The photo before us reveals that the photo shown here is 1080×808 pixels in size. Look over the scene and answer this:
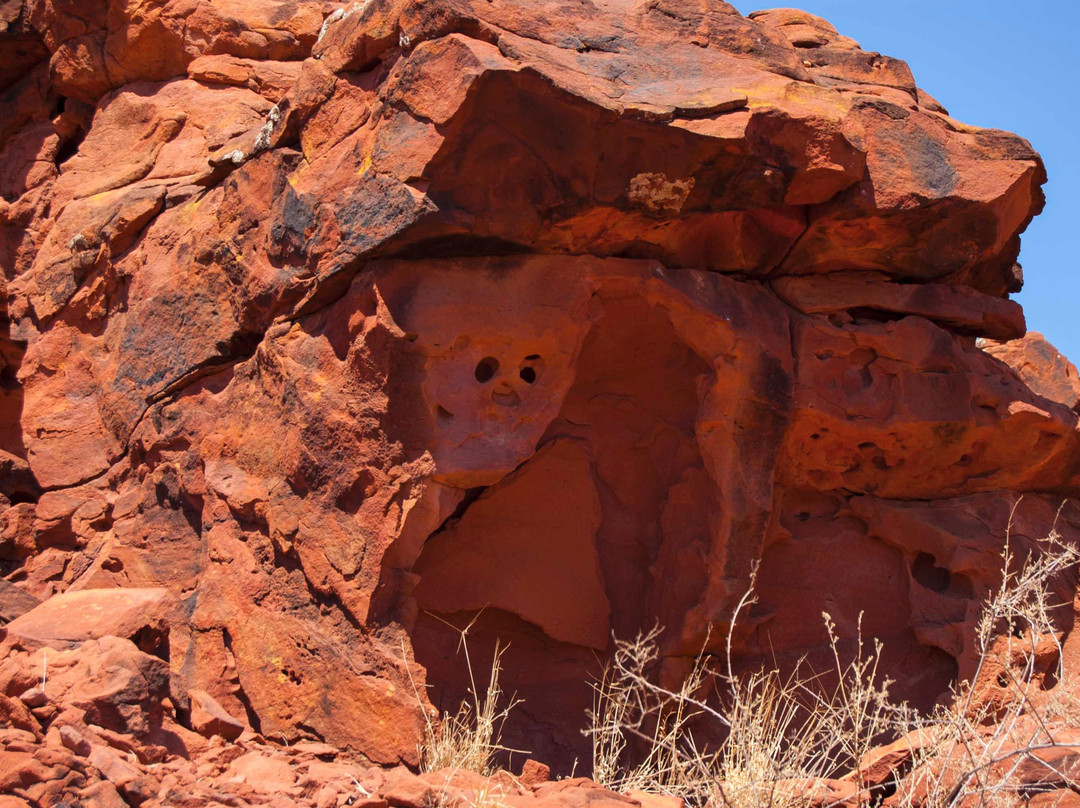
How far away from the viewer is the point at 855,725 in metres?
3.71

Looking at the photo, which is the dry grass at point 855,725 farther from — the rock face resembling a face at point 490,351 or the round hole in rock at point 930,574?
the rock face resembling a face at point 490,351

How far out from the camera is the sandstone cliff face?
15.8ft

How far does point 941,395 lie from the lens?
18.6 ft

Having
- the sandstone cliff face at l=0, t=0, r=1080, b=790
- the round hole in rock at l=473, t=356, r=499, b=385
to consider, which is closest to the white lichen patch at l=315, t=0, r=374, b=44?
the sandstone cliff face at l=0, t=0, r=1080, b=790

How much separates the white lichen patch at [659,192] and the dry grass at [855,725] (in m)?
1.85

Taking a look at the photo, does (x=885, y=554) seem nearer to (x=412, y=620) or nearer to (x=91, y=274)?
(x=412, y=620)

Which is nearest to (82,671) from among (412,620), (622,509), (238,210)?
(412,620)

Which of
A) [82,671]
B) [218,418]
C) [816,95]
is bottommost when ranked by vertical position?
[82,671]

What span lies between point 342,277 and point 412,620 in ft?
4.90

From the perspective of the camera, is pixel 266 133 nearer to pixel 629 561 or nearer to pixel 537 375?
pixel 537 375

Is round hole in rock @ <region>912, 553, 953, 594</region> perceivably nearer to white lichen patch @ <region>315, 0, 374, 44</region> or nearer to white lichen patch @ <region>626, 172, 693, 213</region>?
white lichen patch @ <region>626, 172, 693, 213</region>

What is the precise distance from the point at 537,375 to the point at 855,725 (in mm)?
2138

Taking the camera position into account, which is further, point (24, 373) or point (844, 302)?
point (24, 373)

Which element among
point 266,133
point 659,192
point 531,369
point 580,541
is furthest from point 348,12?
point 580,541
